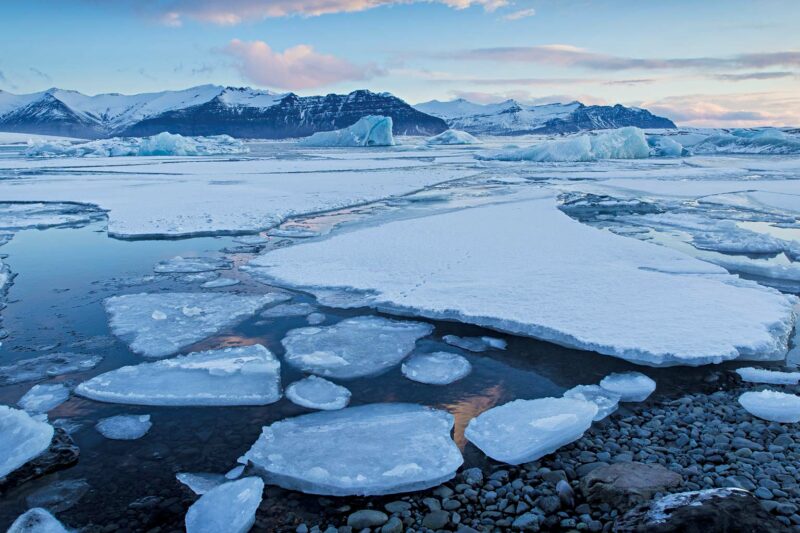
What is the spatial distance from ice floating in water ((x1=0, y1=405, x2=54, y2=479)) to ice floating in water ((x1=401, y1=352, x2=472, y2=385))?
8.14 feet

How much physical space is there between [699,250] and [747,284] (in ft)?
7.63

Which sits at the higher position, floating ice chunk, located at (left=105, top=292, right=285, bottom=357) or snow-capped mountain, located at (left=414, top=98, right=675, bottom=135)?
snow-capped mountain, located at (left=414, top=98, right=675, bottom=135)

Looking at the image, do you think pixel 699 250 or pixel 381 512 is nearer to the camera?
pixel 381 512

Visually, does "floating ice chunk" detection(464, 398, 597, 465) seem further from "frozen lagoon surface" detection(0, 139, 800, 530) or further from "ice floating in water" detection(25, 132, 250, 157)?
"ice floating in water" detection(25, 132, 250, 157)

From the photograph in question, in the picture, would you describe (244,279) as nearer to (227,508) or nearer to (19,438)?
(19,438)

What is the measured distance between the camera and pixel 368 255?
24.3ft

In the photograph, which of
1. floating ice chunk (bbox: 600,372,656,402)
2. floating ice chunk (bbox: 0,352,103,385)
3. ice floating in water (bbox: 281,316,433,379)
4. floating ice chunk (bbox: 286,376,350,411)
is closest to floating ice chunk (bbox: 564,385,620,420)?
floating ice chunk (bbox: 600,372,656,402)

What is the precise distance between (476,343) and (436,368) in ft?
2.14

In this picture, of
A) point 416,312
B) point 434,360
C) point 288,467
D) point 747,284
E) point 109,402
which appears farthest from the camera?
point 747,284

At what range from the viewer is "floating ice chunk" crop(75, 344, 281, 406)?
3859 millimetres

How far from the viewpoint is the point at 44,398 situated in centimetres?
386

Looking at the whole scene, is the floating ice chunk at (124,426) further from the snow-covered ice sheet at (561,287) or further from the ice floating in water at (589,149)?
the ice floating in water at (589,149)

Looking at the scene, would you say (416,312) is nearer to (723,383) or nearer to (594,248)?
(723,383)

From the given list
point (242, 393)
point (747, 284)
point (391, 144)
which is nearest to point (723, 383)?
point (747, 284)
